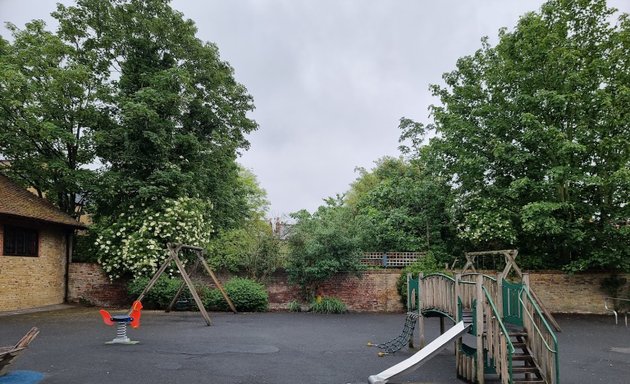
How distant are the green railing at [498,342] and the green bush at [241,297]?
42.4 feet

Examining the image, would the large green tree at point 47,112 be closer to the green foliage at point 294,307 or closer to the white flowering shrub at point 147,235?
the white flowering shrub at point 147,235

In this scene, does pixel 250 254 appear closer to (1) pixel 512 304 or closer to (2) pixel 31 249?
(2) pixel 31 249

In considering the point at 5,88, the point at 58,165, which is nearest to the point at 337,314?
the point at 58,165

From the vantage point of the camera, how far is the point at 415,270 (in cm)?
2070

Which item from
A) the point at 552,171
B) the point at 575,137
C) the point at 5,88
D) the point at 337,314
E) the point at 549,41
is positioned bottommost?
the point at 337,314

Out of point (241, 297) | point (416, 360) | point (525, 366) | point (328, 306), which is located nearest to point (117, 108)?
point (241, 297)

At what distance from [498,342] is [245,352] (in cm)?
575

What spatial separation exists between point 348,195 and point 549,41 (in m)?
31.3

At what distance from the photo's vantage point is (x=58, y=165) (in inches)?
797

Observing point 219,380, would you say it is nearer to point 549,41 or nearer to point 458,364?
point 458,364

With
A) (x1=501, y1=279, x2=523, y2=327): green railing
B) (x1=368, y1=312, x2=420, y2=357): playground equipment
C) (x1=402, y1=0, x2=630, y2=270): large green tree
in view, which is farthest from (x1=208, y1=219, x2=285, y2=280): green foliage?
(x1=501, y1=279, x2=523, y2=327): green railing

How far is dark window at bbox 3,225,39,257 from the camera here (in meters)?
18.3

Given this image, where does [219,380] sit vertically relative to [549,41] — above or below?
below

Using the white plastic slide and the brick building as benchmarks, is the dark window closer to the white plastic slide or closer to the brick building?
the brick building
